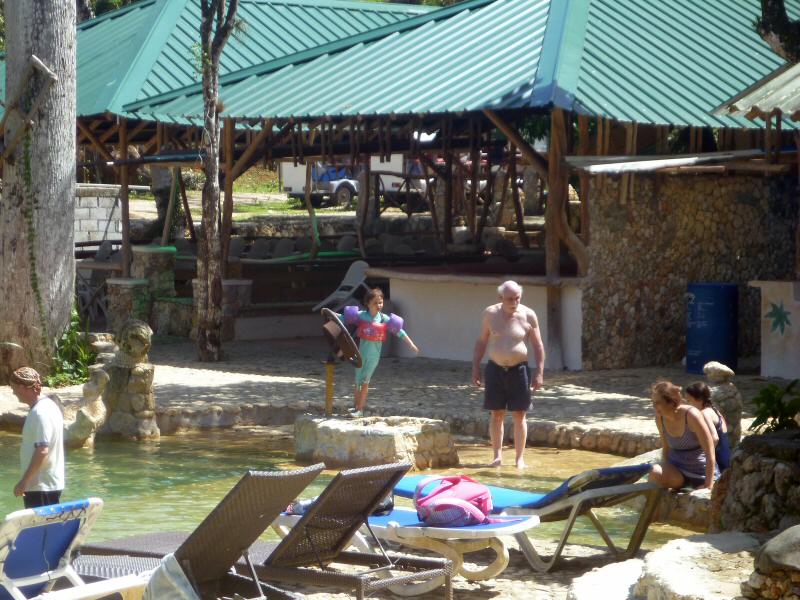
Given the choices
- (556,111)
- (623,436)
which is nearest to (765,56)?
(556,111)

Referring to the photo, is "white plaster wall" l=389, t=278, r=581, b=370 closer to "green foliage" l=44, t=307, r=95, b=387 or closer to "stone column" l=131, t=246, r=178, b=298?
"stone column" l=131, t=246, r=178, b=298

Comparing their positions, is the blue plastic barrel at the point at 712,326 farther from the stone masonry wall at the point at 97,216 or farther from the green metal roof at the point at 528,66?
the stone masonry wall at the point at 97,216

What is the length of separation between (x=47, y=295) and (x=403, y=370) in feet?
13.7

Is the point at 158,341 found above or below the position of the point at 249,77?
below

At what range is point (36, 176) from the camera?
50.0 ft

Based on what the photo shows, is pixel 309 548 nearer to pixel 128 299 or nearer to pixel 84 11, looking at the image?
pixel 128 299

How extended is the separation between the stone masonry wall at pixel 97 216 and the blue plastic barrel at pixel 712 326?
13663 mm

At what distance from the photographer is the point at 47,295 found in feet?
50.5

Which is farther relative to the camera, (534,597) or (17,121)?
(17,121)

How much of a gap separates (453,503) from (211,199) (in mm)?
9851

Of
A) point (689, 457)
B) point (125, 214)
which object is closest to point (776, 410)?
point (689, 457)

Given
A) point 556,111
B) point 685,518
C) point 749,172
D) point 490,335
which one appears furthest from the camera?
point 749,172

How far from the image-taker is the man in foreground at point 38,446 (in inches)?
268

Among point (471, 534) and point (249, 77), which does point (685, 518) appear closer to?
point (471, 534)
